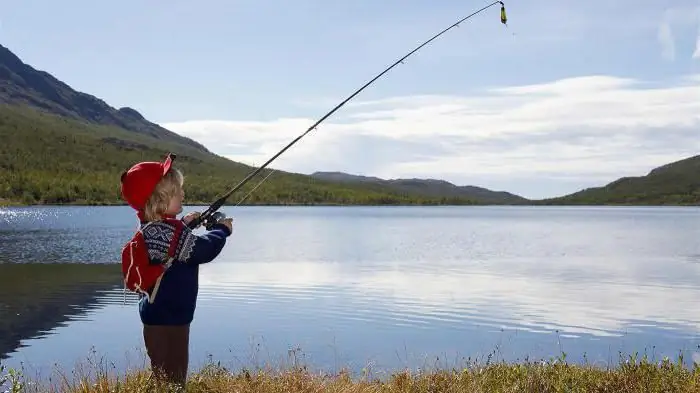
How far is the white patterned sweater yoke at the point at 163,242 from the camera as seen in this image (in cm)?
629

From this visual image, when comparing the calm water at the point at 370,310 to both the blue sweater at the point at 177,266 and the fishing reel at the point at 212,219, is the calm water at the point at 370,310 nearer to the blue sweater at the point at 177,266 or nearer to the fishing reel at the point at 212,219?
the fishing reel at the point at 212,219

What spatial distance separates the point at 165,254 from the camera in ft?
20.7

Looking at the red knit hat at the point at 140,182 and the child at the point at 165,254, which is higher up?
the red knit hat at the point at 140,182

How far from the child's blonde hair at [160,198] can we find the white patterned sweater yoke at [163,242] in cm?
11

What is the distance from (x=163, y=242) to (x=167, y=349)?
1053 millimetres

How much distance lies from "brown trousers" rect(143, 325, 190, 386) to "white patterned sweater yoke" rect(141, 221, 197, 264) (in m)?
0.70

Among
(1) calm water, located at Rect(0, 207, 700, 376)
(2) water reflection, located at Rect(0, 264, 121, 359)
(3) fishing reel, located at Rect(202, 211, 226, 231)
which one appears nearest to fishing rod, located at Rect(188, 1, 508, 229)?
(3) fishing reel, located at Rect(202, 211, 226, 231)

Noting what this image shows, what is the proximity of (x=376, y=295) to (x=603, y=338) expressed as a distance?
10.5m

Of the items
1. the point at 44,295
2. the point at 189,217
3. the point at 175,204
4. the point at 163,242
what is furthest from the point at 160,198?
the point at 44,295

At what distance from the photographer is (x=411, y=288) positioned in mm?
30906

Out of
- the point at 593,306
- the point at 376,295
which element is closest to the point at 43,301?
the point at 376,295

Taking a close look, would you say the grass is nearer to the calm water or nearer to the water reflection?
the calm water

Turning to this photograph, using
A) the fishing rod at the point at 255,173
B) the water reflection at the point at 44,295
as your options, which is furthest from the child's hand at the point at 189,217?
the water reflection at the point at 44,295

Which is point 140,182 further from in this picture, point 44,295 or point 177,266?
point 44,295
